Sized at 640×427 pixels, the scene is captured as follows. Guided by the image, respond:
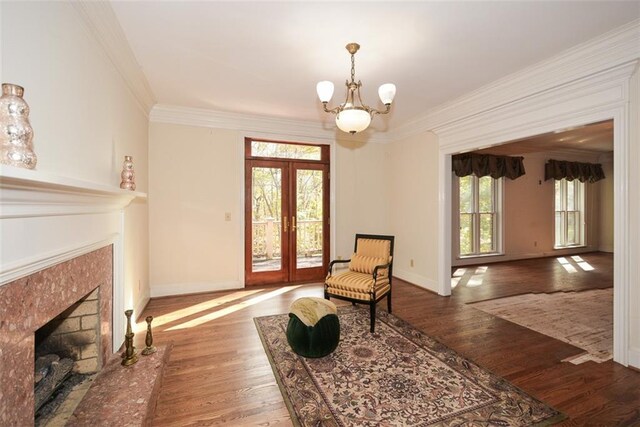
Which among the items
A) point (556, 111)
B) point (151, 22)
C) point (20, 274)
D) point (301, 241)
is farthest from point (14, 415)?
point (556, 111)

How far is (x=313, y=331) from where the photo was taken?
2469 millimetres

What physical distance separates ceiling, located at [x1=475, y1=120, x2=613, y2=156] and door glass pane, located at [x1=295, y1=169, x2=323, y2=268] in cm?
364

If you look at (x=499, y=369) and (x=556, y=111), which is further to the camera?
(x=556, y=111)

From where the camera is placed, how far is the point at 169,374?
229 centimetres

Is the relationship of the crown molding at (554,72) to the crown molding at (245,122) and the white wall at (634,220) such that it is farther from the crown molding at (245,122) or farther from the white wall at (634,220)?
the crown molding at (245,122)

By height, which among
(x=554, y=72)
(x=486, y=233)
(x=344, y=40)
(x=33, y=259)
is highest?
(x=344, y=40)

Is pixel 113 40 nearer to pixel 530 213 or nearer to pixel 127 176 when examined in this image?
pixel 127 176

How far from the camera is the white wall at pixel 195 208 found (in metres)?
4.17

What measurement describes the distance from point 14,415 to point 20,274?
558 mm

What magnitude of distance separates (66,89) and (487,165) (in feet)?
22.8

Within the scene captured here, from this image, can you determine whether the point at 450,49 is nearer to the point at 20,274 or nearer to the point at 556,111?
the point at 556,111

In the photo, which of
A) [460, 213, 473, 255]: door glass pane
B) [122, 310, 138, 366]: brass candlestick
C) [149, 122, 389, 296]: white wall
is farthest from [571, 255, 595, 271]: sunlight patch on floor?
[122, 310, 138, 366]: brass candlestick

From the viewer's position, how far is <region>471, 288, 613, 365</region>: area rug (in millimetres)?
2740

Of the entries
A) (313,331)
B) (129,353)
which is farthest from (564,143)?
(129,353)
